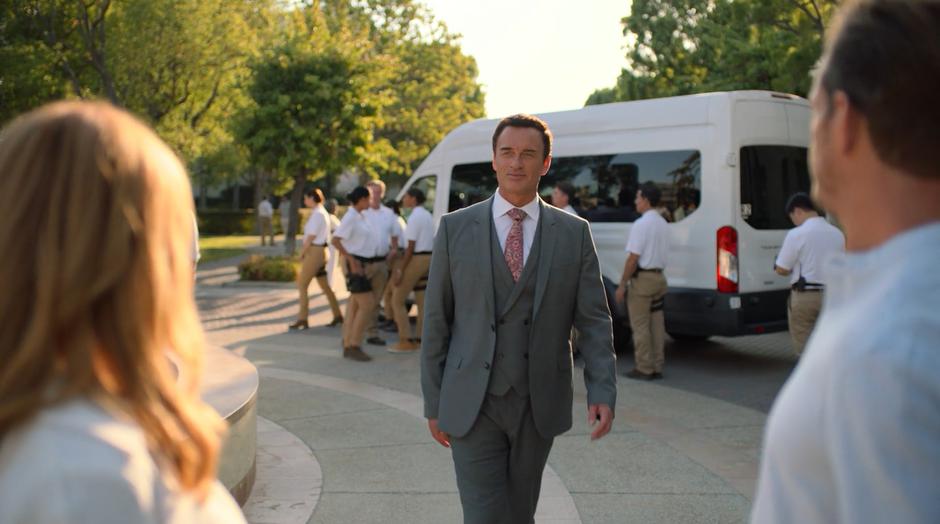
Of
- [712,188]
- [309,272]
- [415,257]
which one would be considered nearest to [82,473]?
[712,188]

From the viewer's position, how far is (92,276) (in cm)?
128

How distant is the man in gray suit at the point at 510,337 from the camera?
3703mm

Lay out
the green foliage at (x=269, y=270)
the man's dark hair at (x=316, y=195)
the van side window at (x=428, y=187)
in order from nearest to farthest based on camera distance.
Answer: the van side window at (x=428, y=187)
the man's dark hair at (x=316, y=195)
the green foliage at (x=269, y=270)

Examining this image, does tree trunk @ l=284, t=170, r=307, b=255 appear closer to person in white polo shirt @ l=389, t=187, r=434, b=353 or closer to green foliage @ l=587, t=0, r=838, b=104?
green foliage @ l=587, t=0, r=838, b=104

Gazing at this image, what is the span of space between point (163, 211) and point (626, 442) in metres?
6.00

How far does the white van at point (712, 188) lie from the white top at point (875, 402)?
27.4ft

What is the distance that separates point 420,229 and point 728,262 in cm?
406

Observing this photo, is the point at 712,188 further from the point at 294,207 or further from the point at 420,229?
the point at 294,207

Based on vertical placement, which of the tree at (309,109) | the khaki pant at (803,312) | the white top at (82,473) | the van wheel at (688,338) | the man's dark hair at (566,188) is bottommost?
the van wheel at (688,338)

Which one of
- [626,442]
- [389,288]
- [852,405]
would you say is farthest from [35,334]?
[389,288]

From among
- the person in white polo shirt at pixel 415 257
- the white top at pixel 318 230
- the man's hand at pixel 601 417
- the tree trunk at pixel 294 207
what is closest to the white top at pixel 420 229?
the person in white polo shirt at pixel 415 257

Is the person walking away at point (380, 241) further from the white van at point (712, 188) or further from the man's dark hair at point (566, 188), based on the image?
Result: the white van at point (712, 188)

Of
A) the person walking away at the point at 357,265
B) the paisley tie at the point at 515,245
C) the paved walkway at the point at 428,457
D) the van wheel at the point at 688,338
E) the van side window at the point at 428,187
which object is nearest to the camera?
the paisley tie at the point at 515,245

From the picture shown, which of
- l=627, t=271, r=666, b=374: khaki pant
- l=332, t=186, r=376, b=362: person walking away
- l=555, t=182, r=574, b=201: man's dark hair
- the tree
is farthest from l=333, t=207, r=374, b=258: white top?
the tree
